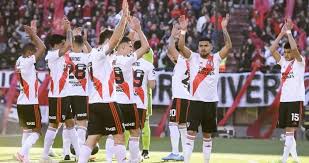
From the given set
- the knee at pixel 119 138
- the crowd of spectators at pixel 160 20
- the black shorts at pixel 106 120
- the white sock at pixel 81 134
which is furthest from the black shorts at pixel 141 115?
the crowd of spectators at pixel 160 20

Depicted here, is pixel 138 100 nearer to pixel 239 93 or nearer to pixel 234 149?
pixel 234 149

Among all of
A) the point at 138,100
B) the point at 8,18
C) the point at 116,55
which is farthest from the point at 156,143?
the point at 8,18

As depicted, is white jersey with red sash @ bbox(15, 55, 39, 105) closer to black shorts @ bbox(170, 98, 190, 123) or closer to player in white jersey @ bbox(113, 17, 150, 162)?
player in white jersey @ bbox(113, 17, 150, 162)

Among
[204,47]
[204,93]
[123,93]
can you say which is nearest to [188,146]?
[204,93]

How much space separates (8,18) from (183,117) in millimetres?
16403

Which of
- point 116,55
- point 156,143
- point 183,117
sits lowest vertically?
point 156,143

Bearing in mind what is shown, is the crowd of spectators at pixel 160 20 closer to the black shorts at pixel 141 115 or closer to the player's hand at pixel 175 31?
Answer: the black shorts at pixel 141 115

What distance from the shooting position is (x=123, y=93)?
11.8 meters

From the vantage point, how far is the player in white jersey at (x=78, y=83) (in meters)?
13.5

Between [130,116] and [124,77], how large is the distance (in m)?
0.66

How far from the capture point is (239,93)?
2123 cm

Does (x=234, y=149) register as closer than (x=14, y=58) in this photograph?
Yes

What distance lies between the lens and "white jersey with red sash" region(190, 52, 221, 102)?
39.4ft

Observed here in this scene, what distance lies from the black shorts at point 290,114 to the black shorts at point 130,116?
9.42ft
